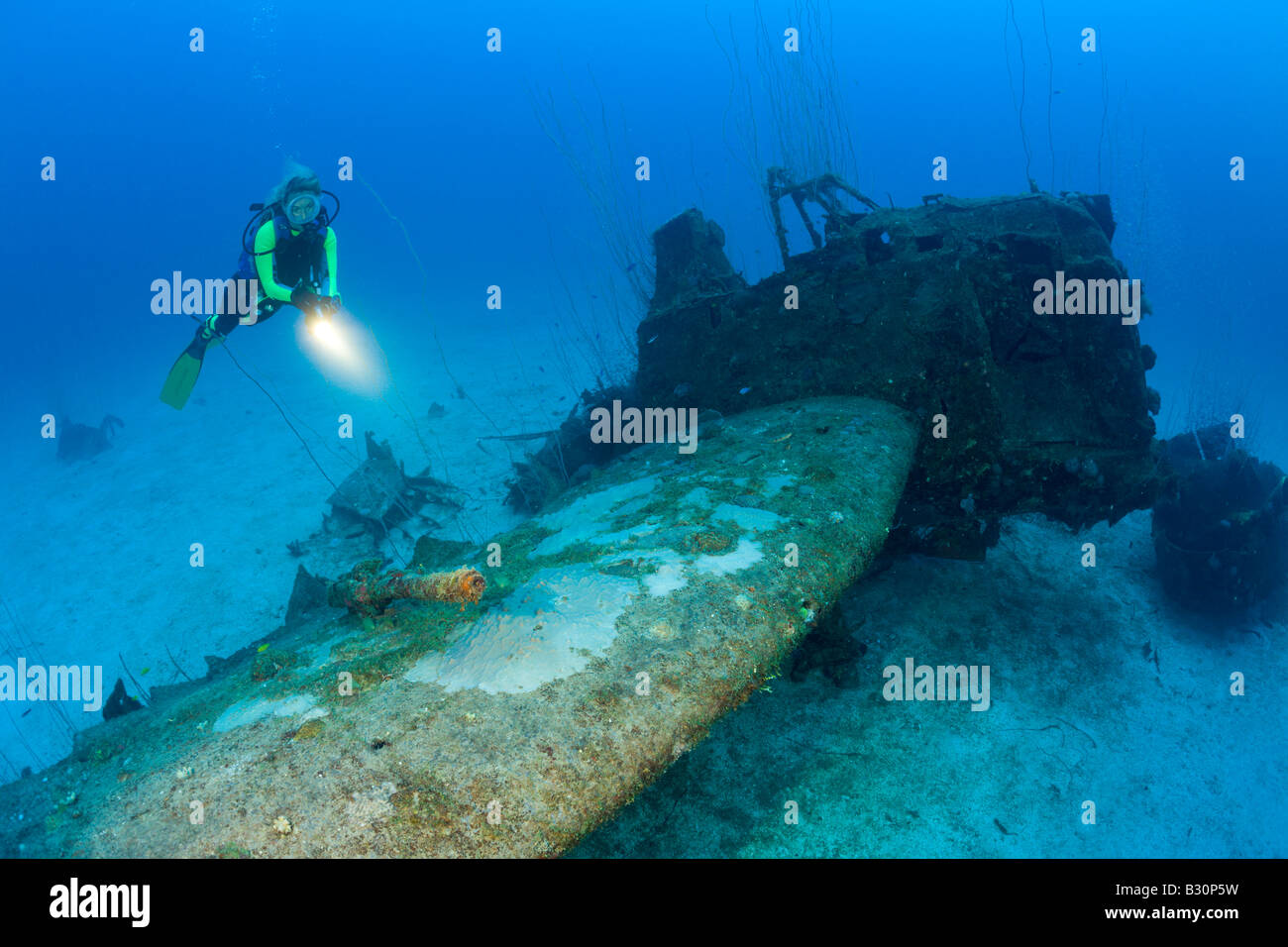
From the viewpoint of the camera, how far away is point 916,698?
5.05m

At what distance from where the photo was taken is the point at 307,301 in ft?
21.0

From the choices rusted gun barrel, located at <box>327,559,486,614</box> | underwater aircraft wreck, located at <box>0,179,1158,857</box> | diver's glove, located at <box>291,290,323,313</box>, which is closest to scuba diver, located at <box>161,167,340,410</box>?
diver's glove, located at <box>291,290,323,313</box>

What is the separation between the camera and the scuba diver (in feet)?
21.4

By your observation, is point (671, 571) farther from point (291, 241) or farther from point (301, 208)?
point (291, 241)

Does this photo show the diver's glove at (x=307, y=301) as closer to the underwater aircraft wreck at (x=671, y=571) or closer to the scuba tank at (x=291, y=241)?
the scuba tank at (x=291, y=241)

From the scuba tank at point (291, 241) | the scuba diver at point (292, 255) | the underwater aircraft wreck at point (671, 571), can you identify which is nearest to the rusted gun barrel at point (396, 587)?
the underwater aircraft wreck at point (671, 571)

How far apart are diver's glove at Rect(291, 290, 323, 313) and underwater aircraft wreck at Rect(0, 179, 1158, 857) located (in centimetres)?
308

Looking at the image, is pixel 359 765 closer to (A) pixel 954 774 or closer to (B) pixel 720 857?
(B) pixel 720 857

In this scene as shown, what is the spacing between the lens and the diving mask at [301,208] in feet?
21.6

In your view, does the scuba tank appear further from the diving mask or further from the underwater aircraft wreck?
the underwater aircraft wreck

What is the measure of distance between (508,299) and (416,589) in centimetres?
3646
